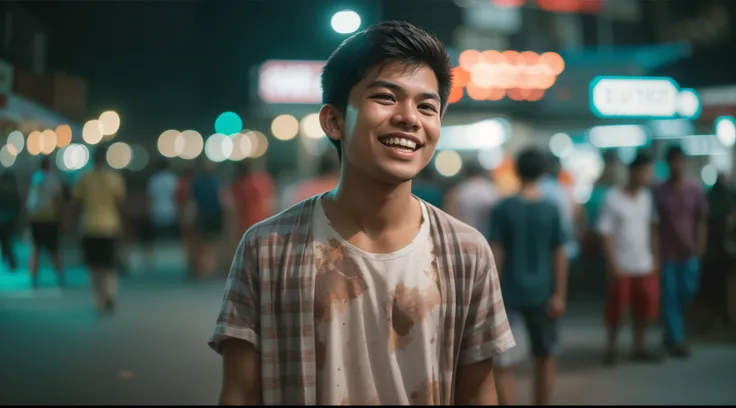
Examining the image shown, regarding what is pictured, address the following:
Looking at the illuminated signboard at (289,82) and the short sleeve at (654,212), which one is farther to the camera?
the illuminated signboard at (289,82)

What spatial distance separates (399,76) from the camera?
1946 mm

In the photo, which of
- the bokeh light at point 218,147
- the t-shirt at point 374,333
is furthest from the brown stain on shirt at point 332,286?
A: the bokeh light at point 218,147

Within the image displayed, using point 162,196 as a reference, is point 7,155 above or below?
below

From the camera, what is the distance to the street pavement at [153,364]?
5.98 metres

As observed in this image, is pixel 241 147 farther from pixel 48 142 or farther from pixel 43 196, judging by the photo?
pixel 48 142

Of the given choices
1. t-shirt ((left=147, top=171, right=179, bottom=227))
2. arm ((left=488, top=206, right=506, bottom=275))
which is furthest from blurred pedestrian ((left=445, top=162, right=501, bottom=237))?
t-shirt ((left=147, top=171, right=179, bottom=227))

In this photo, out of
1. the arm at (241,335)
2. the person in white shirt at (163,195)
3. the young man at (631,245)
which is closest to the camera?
the arm at (241,335)

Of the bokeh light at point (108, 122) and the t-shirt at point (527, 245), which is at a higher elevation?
the bokeh light at point (108, 122)

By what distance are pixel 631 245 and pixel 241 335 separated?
5.75 m

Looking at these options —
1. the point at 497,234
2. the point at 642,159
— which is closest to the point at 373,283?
the point at 497,234

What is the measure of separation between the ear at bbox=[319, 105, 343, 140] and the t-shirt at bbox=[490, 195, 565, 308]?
3.36 meters

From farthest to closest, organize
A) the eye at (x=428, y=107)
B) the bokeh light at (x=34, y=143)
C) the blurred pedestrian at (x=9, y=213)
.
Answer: the bokeh light at (x=34, y=143)
the blurred pedestrian at (x=9, y=213)
the eye at (x=428, y=107)

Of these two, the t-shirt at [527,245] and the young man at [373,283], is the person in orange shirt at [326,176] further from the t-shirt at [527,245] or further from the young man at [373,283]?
the young man at [373,283]

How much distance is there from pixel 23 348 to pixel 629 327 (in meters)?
6.46
